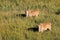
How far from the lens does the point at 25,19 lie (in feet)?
62.7

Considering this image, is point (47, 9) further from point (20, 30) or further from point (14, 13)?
point (20, 30)

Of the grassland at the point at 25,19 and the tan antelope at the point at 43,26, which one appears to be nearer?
the grassland at the point at 25,19

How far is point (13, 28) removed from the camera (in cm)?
1722

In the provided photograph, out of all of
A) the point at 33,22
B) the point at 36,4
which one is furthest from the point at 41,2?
the point at 33,22

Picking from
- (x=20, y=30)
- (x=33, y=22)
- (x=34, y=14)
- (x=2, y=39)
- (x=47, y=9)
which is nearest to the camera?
(x=2, y=39)

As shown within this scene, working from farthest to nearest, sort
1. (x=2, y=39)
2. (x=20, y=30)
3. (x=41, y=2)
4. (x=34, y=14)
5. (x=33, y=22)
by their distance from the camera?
(x=41, y=2), (x=34, y=14), (x=33, y=22), (x=20, y=30), (x=2, y=39)

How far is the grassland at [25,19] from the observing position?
1611cm

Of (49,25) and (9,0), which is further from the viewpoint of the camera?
(9,0)

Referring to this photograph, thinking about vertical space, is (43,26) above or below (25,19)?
below

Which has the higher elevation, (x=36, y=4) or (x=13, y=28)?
(x=36, y=4)

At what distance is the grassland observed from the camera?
52.9 ft

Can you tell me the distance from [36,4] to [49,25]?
6.60 metres

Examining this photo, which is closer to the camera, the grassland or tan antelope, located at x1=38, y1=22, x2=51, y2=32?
the grassland

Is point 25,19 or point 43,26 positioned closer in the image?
point 43,26
